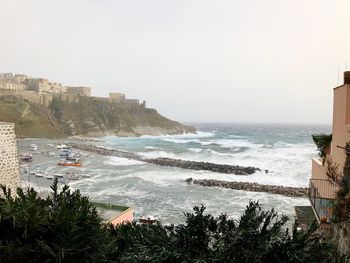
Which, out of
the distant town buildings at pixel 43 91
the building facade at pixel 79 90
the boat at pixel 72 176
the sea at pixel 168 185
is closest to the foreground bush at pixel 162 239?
the sea at pixel 168 185

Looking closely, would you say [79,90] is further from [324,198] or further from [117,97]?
[324,198]

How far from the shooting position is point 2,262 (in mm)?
4523

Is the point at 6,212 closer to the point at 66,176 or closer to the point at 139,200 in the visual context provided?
the point at 139,200

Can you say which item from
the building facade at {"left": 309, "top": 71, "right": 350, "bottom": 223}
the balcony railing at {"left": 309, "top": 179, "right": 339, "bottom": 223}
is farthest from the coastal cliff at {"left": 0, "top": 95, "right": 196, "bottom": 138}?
the building facade at {"left": 309, "top": 71, "right": 350, "bottom": 223}

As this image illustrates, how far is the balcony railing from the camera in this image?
25.2 ft

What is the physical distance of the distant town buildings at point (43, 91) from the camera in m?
106

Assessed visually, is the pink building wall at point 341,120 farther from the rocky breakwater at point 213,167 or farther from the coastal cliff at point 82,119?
the coastal cliff at point 82,119

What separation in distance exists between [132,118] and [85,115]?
Answer: 19286 mm

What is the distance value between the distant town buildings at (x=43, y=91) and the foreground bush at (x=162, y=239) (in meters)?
106

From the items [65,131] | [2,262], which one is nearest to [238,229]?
[2,262]

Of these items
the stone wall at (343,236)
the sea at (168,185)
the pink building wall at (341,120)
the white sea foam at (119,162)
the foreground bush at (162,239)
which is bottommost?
the sea at (168,185)

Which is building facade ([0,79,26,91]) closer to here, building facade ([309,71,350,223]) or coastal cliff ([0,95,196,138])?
coastal cliff ([0,95,196,138])

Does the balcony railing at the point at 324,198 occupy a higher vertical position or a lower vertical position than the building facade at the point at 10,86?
lower

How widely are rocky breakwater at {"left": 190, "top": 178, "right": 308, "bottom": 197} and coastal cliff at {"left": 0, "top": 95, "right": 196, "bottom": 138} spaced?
212ft
